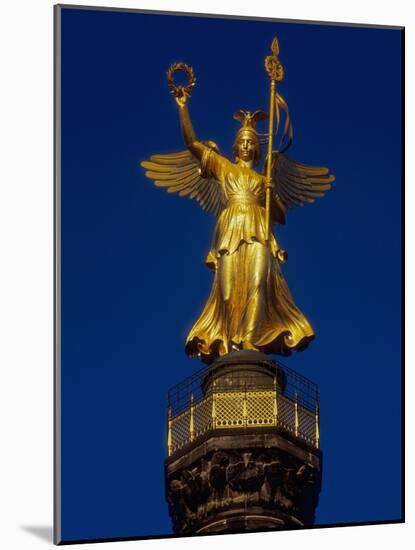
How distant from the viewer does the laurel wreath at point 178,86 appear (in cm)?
1270

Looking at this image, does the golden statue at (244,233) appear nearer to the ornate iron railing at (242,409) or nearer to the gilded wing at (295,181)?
the gilded wing at (295,181)

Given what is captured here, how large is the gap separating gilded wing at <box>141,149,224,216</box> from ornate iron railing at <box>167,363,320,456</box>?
3.46 feet

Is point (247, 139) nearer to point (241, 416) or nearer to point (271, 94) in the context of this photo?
point (271, 94)

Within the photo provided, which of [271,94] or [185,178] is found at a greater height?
[271,94]

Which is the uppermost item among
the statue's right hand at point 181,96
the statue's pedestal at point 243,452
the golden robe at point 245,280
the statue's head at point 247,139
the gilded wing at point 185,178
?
the statue's right hand at point 181,96

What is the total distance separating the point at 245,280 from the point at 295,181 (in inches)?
28.0

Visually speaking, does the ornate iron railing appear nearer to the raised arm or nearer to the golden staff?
the golden staff

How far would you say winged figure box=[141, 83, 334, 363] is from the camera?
41.9 feet

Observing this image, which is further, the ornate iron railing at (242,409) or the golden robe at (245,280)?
the golden robe at (245,280)

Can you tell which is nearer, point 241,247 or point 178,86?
point 178,86

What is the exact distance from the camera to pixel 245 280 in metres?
12.9

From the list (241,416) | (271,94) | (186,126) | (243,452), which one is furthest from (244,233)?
(243,452)

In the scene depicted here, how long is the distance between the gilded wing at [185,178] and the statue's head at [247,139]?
0.81ft

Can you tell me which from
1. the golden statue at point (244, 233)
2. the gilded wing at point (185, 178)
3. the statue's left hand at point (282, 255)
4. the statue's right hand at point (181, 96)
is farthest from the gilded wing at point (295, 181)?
the statue's right hand at point (181, 96)
